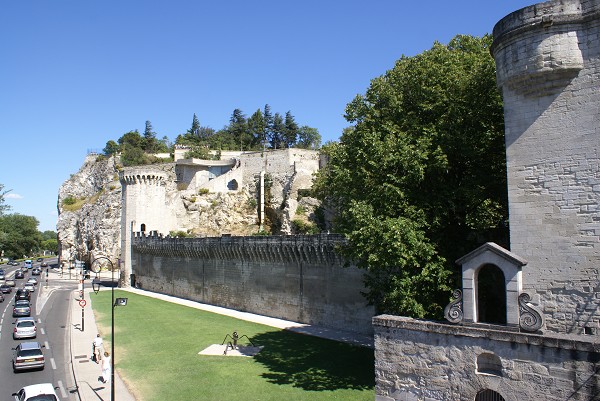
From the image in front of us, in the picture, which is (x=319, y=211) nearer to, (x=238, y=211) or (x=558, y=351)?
(x=238, y=211)

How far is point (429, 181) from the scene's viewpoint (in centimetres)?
1814

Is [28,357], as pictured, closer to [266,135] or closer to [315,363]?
[315,363]

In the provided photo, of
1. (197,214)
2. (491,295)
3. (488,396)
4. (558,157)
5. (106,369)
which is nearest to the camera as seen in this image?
(488,396)

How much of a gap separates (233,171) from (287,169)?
31.2 feet

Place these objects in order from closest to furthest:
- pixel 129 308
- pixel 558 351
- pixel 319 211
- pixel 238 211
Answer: pixel 558 351 < pixel 129 308 < pixel 319 211 < pixel 238 211

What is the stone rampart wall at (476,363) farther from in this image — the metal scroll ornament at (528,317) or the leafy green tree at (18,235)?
the leafy green tree at (18,235)

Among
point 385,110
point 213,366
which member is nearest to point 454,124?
point 385,110

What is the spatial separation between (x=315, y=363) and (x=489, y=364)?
11.0 metres

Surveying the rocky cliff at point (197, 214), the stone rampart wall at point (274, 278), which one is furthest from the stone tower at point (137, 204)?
the stone rampart wall at point (274, 278)

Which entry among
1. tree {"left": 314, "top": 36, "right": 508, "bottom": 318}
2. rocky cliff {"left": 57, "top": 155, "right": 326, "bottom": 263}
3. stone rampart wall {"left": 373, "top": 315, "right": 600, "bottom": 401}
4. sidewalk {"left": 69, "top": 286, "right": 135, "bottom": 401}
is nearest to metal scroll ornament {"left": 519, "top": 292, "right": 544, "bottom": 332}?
stone rampart wall {"left": 373, "top": 315, "right": 600, "bottom": 401}

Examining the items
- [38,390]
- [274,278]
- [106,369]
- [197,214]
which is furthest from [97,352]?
[197,214]

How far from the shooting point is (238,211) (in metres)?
66.9

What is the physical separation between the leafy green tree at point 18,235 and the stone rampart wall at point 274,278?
7205 cm

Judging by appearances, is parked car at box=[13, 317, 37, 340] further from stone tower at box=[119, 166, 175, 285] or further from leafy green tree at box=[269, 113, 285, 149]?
leafy green tree at box=[269, 113, 285, 149]
